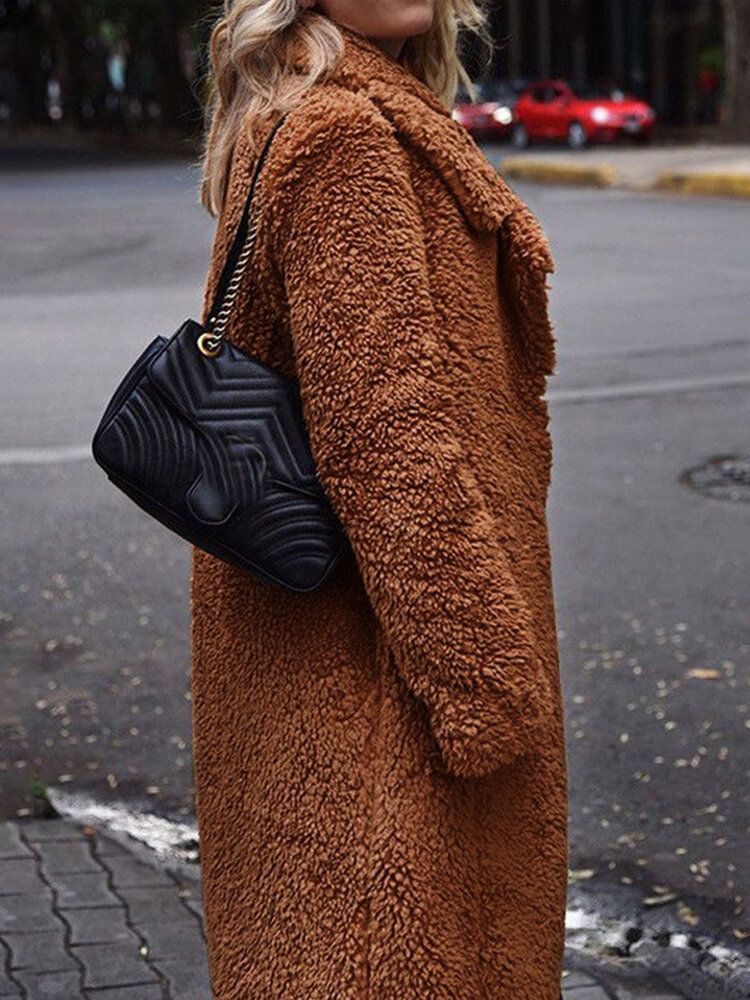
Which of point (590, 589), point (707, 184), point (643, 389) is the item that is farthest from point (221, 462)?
point (707, 184)

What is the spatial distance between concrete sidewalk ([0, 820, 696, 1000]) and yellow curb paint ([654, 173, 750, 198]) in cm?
1832

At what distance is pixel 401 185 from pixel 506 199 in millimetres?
162

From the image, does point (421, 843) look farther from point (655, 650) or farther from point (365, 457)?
point (655, 650)

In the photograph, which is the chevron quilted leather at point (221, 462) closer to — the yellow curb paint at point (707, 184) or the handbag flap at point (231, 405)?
the handbag flap at point (231, 405)

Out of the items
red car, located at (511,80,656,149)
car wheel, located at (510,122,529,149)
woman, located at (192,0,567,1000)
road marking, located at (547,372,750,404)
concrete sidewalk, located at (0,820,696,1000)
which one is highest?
woman, located at (192,0,567,1000)

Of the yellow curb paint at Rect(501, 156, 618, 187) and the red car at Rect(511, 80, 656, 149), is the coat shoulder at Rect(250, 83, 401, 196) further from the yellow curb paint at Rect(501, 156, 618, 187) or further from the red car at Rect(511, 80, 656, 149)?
the red car at Rect(511, 80, 656, 149)

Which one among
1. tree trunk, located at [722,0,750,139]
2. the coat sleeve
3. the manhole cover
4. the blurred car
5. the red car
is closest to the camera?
the coat sleeve

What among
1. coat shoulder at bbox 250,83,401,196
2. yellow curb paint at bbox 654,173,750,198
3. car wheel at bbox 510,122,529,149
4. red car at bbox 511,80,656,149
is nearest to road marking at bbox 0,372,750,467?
coat shoulder at bbox 250,83,401,196

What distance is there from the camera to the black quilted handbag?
6.61 ft

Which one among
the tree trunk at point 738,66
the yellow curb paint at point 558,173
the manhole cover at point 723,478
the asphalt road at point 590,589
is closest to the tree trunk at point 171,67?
the tree trunk at point 738,66

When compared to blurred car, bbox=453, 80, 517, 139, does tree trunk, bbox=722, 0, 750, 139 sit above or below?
above

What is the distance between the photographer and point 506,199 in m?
2.12

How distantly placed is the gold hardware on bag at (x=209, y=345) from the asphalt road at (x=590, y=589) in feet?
8.05

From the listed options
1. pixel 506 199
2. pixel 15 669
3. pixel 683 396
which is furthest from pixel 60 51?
pixel 506 199
